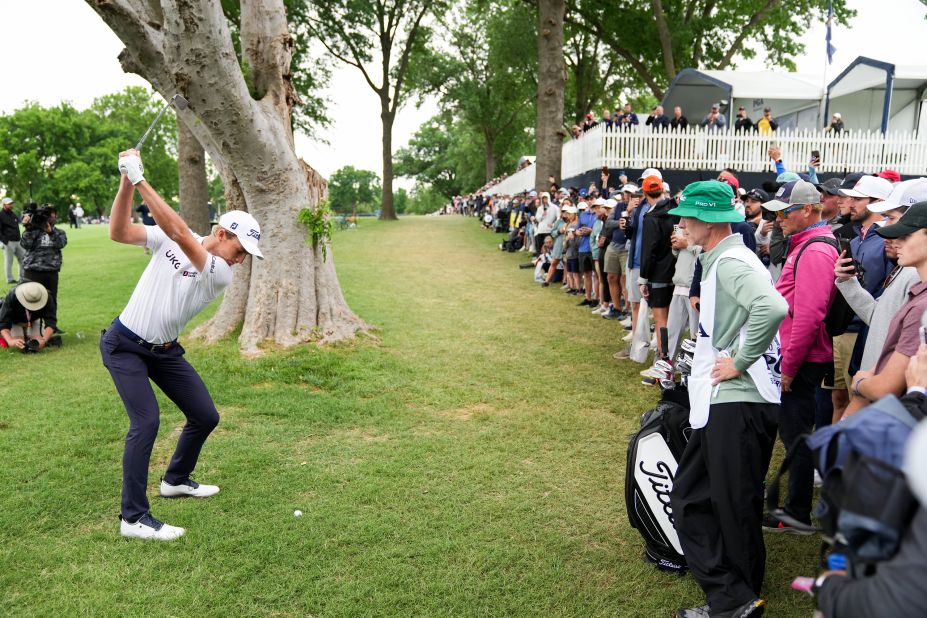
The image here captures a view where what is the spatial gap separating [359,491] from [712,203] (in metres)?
3.18

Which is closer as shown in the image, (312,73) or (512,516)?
(512,516)

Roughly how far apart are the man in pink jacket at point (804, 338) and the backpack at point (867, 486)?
8.72 ft

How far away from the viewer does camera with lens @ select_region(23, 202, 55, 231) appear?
9.15 meters

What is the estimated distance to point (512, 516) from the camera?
442cm

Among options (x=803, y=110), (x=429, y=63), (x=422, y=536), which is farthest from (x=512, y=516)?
(x=429, y=63)

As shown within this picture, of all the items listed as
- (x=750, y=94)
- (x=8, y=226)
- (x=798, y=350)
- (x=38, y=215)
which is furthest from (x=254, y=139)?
(x=750, y=94)

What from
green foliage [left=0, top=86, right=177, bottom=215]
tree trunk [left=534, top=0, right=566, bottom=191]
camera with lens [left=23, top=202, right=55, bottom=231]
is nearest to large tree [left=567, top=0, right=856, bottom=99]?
tree trunk [left=534, top=0, right=566, bottom=191]

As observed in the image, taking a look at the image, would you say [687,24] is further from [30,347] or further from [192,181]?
[30,347]

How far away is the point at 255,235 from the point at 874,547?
12.4ft

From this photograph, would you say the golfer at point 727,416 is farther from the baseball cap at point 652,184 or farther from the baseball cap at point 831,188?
the baseball cap at point 652,184

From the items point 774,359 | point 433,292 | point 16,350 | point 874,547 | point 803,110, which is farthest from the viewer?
point 803,110

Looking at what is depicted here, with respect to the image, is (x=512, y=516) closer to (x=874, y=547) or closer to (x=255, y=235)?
(x=255, y=235)

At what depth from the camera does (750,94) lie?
2386cm

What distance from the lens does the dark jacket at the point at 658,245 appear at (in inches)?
294
